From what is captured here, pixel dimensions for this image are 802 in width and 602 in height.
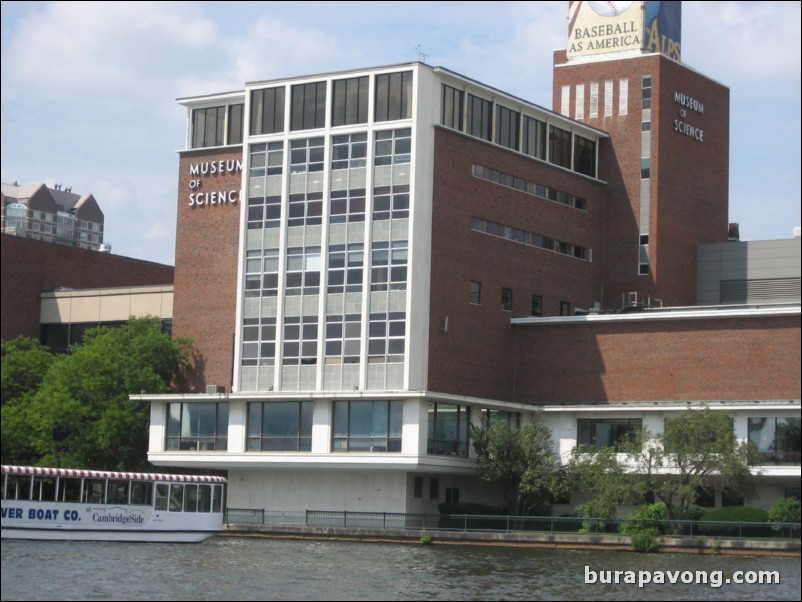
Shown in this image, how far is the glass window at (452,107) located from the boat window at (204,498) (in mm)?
27285

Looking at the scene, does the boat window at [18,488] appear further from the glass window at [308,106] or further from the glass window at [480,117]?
the glass window at [480,117]

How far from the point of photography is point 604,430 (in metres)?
85.1

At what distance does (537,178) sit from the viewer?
92188mm

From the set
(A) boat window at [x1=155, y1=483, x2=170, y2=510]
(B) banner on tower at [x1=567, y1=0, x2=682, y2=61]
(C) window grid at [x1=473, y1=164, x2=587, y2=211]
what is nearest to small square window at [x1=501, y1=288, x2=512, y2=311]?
(C) window grid at [x1=473, y1=164, x2=587, y2=211]

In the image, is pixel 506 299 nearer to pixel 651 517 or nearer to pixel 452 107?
pixel 452 107

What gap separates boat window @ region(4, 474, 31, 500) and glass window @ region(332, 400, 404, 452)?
23.7 m

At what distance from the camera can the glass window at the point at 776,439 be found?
77.4m

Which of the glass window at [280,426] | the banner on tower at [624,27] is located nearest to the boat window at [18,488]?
the glass window at [280,426]

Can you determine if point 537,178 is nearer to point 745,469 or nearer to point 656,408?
point 656,408

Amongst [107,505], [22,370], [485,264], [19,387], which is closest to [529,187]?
[485,264]

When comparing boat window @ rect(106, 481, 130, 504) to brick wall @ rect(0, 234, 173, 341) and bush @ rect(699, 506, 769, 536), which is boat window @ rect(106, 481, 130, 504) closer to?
bush @ rect(699, 506, 769, 536)

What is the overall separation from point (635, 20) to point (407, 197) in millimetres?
26929

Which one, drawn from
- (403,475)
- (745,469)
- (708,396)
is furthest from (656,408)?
(403,475)

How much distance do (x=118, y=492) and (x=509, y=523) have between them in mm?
21654
